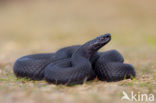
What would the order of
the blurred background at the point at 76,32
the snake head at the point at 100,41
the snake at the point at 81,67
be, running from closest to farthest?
the blurred background at the point at 76,32, the snake at the point at 81,67, the snake head at the point at 100,41

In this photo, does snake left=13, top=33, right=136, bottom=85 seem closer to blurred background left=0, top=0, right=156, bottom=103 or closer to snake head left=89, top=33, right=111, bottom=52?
snake head left=89, top=33, right=111, bottom=52

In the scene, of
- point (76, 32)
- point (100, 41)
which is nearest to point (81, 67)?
point (100, 41)

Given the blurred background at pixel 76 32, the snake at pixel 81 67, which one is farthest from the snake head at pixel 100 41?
the blurred background at pixel 76 32

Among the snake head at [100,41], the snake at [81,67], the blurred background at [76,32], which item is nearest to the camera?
the blurred background at [76,32]

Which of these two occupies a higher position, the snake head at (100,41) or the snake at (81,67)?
the snake head at (100,41)

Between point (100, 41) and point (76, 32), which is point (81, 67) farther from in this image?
point (76, 32)

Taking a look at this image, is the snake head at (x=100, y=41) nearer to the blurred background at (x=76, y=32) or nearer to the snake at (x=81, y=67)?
the snake at (x=81, y=67)

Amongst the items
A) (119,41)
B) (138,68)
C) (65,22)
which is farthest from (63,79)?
(65,22)

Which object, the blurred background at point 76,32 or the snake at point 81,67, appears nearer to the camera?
the blurred background at point 76,32
